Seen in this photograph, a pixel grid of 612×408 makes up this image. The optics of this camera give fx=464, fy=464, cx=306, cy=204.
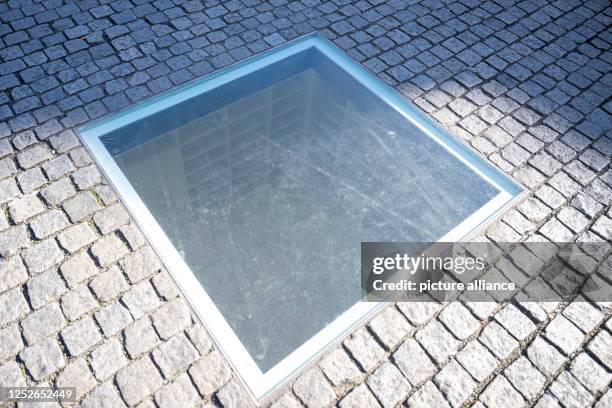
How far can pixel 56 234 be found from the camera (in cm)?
350

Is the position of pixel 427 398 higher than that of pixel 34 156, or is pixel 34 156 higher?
pixel 34 156

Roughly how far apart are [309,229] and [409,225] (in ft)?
2.63

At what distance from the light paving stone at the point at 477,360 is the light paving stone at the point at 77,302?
252 centimetres

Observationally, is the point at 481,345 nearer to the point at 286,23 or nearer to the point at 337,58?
the point at 337,58

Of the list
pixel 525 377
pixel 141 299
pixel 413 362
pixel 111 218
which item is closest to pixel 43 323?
pixel 141 299

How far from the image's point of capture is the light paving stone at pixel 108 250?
339 cm

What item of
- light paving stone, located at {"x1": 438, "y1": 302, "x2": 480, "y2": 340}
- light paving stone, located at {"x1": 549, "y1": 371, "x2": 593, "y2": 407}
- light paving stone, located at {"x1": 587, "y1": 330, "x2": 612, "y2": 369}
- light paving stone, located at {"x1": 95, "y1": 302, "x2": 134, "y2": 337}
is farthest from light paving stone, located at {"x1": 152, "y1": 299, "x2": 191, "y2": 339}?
light paving stone, located at {"x1": 587, "y1": 330, "x2": 612, "y2": 369}

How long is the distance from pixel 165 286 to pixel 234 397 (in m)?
0.94

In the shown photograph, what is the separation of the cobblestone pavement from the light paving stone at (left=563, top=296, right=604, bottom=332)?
14 millimetres

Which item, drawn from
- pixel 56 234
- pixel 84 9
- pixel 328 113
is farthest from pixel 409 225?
pixel 84 9

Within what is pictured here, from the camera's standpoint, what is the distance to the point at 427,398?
2898mm

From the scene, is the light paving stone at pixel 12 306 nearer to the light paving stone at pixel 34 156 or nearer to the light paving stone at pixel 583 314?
the light paving stone at pixel 34 156

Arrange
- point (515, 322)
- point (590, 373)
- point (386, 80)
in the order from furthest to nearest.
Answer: point (386, 80), point (515, 322), point (590, 373)

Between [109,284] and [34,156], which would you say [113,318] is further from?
[34,156]
